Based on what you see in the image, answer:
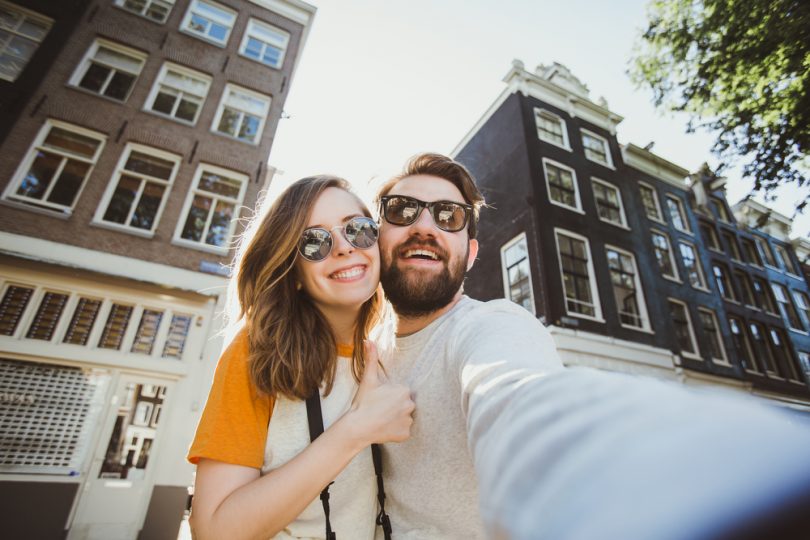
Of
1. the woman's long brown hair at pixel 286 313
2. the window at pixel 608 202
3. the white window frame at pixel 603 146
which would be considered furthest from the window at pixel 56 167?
the white window frame at pixel 603 146

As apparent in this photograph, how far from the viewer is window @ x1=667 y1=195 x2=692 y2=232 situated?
15891 millimetres

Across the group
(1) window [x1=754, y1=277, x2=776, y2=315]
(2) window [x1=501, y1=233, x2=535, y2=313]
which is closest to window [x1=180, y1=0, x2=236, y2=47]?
(2) window [x1=501, y1=233, x2=535, y2=313]

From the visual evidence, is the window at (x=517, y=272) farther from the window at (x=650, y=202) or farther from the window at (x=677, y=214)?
the window at (x=677, y=214)

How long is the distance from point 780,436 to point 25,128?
12.2 m

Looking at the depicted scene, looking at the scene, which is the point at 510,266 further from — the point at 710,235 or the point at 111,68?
the point at 111,68

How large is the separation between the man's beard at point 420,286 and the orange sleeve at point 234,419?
0.81 meters

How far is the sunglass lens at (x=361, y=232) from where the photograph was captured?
6.59 ft

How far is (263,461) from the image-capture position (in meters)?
1.39

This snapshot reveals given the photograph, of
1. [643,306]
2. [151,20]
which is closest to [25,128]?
[151,20]

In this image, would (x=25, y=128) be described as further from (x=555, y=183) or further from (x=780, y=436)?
(x=555, y=183)

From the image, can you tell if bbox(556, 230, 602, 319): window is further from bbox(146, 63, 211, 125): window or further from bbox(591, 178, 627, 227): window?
bbox(146, 63, 211, 125): window

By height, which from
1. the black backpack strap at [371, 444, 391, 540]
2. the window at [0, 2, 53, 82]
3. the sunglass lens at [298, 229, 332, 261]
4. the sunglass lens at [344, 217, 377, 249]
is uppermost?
the window at [0, 2, 53, 82]

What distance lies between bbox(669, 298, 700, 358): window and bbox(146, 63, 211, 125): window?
16.8 metres

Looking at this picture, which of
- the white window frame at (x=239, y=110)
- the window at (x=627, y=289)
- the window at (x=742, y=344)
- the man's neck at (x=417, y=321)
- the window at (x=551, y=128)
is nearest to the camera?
the man's neck at (x=417, y=321)
